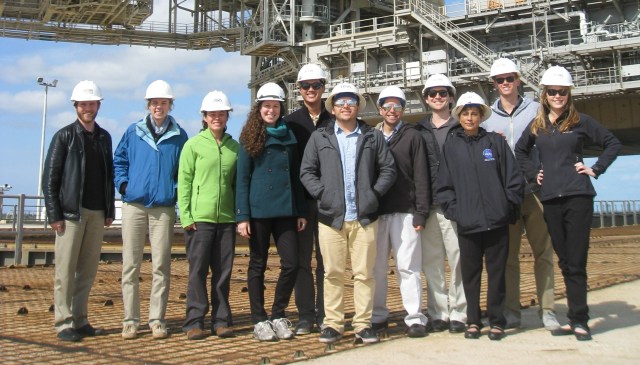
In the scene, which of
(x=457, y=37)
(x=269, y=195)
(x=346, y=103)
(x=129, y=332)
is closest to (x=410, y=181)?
(x=346, y=103)

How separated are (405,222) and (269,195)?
1.05 metres

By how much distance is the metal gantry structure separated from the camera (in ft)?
80.8

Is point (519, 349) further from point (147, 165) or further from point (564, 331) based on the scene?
point (147, 165)

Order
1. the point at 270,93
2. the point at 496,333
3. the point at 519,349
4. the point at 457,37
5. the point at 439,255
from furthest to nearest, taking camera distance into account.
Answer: the point at 457,37 → the point at 439,255 → the point at 270,93 → the point at 496,333 → the point at 519,349

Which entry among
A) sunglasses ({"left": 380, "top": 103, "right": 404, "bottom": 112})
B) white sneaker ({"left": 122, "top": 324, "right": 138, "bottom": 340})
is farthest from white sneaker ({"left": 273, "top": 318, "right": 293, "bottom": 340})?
sunglasses ({"left": 380, "top": 103, "right": 404, "bottom": 112})

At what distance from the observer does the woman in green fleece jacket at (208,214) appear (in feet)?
15.9

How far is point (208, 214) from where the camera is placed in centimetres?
486

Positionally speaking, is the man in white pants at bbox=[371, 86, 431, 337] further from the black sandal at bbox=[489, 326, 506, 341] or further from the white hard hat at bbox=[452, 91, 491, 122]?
the black sandal at bbox=[489, 326, 506, 341]

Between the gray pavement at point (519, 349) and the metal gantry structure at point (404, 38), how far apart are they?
20347 millimetres

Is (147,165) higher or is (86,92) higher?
(86,92)

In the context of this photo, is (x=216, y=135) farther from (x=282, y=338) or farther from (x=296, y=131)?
(x=282, y=338)

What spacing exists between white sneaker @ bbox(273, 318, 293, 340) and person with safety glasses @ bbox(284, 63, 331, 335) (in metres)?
0.15

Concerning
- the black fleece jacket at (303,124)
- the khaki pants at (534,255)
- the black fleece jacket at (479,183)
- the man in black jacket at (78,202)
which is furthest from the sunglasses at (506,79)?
the man in black jacket at (78,202)

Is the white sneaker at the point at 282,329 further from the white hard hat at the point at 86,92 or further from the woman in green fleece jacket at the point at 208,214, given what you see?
the white hard hat at the point at 86,92
